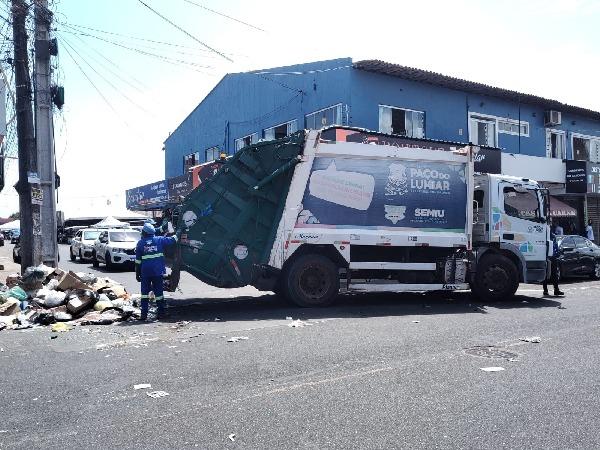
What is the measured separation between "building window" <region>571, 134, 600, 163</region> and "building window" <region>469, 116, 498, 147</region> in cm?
671

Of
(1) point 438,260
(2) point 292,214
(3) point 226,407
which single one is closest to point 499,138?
(1) point 438,260

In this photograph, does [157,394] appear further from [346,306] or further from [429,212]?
[429,212]

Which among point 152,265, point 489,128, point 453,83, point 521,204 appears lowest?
point 152,265

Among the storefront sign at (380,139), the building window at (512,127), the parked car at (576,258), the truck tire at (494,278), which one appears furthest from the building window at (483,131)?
the truck tire at (494,278)

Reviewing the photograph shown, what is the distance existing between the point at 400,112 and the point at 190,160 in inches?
570

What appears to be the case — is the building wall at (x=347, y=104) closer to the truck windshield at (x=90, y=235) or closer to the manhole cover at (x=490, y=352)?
the truck windshield at (x=90, y=235)

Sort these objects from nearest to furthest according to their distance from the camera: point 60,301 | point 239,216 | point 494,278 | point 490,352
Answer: point 490,352
point 60,301
point 239,216
point 494,278

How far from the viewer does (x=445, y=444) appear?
12.6 ft

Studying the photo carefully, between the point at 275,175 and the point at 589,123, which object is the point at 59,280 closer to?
the point at 275,175

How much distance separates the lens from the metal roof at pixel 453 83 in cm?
1906

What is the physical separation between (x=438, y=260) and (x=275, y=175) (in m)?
3.70

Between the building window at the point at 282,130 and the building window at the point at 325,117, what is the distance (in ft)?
3.03

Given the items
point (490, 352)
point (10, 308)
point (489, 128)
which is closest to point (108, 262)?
point (10, 308)

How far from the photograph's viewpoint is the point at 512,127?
947 inches
